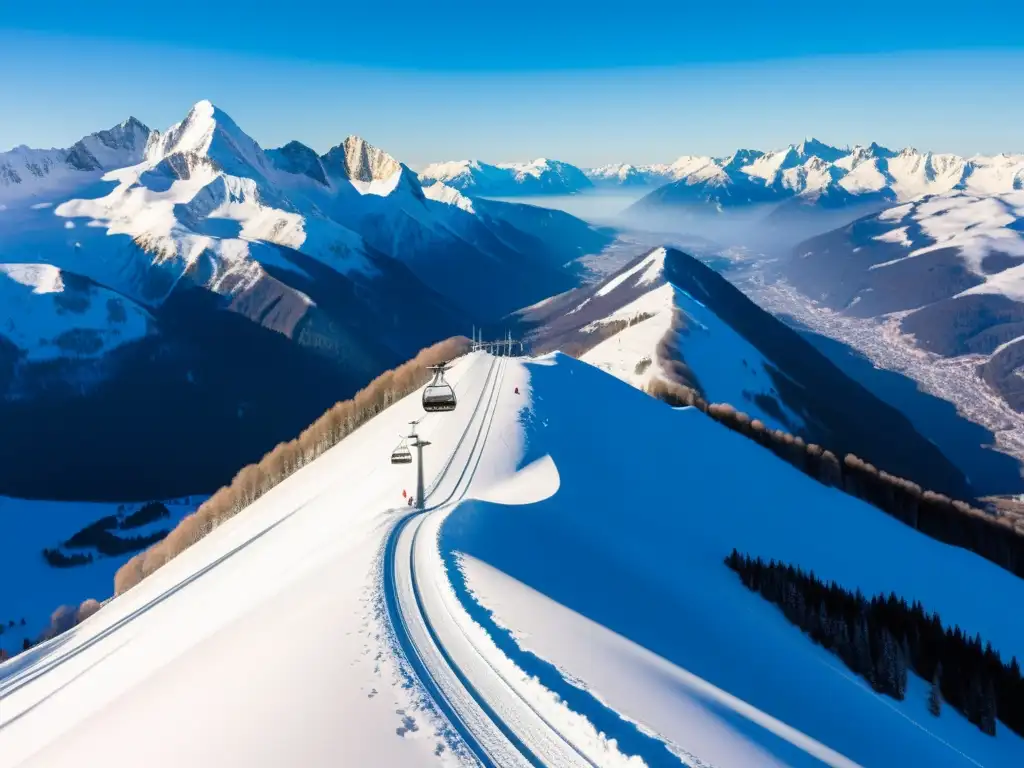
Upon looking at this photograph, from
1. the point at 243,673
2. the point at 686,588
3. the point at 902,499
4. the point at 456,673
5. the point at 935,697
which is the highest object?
the point at 456,673

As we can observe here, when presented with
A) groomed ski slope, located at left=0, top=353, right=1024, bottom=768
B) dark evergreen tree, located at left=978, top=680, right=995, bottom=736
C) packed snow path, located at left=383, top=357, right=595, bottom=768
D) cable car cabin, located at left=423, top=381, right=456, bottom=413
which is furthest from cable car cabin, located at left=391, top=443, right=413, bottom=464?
dark evergreen tree, located at left=978, top=680, right=995, bottom=736

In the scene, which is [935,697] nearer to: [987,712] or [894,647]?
[987,712]

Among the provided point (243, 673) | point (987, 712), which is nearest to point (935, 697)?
point (987, 712)

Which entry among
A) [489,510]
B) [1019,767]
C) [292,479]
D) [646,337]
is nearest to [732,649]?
[489,510]

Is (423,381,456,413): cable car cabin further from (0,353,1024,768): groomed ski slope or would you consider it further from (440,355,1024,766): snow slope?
(440,355,1024,766): snow slope

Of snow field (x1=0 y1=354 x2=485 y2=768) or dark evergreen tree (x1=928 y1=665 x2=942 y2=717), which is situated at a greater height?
snow field (x1=0 y1=354 x2=485 y2=768)

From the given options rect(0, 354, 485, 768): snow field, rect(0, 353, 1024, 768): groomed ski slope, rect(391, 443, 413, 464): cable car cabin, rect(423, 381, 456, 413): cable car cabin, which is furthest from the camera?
rect(423, 381, 456, 413): cable car cabin
